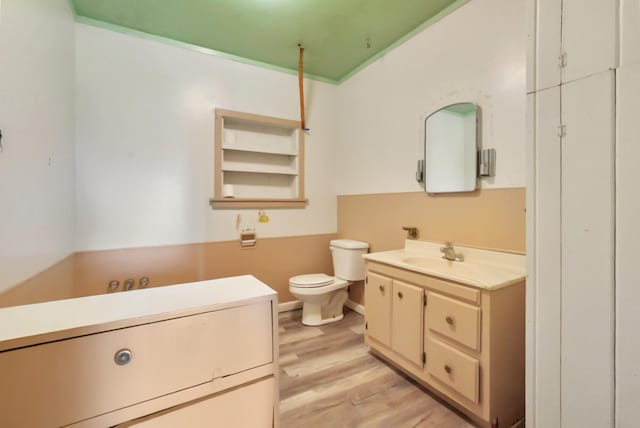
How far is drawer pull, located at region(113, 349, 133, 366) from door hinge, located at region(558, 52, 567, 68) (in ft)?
5.30

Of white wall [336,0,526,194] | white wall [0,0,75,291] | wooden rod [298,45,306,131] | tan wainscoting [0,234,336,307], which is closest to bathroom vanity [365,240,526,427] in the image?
white wall [336,0,526,194]

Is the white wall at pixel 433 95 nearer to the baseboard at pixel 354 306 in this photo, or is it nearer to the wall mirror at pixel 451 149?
the wall mirror at pixel 451 149

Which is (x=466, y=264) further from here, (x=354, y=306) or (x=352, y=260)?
(x=354, y=306)

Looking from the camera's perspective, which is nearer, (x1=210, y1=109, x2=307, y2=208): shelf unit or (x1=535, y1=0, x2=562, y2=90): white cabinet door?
(x1=535, y1=0, x2=562, y2=90): white cabinet door

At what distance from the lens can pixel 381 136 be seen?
242 centimetres

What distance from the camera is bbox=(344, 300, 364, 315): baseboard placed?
268 centimetres

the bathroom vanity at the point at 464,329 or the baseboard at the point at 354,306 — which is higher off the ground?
the bathroom vanity at the point at 464,329

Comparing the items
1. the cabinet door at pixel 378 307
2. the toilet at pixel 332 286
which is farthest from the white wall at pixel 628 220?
the toilet at pixel 332 286

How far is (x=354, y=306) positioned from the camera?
2.76 meters

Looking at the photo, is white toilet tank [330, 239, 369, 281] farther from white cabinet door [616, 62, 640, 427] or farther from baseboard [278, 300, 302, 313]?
white cabinet door [616, 62, 640, 427]

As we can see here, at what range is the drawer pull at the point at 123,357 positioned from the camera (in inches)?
27.8

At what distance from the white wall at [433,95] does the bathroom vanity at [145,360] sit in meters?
1.66

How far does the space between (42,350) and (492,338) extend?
164 cm

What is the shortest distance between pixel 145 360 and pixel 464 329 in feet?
4.53
